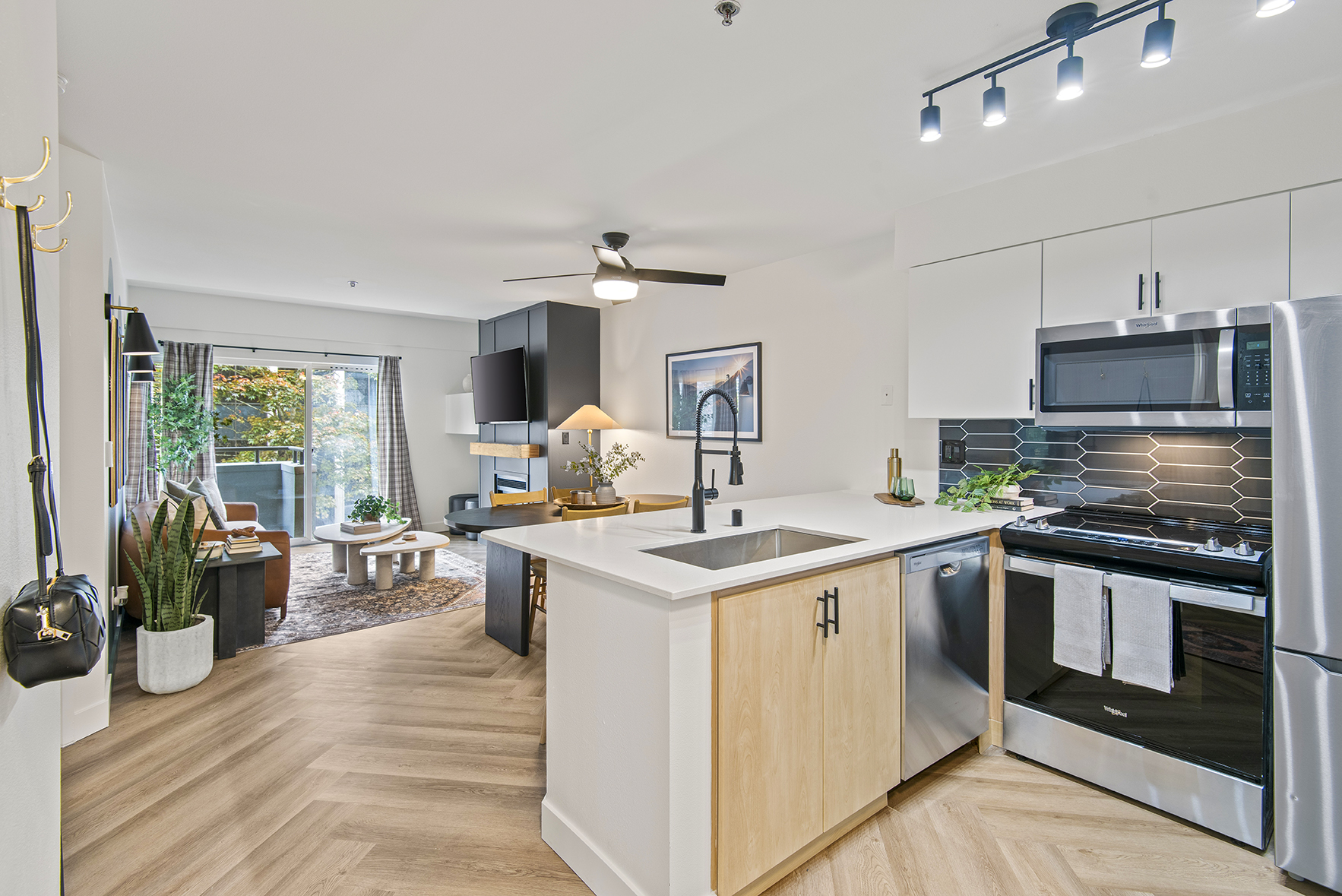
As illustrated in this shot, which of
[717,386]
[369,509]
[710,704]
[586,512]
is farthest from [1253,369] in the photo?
[369,509]

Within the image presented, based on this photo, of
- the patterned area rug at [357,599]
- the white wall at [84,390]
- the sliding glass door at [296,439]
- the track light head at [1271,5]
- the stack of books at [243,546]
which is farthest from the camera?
the sliding glass door at [296,439]

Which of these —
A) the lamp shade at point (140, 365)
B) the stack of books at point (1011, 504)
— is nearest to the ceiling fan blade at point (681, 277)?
the stack of books at point (1011, 504)

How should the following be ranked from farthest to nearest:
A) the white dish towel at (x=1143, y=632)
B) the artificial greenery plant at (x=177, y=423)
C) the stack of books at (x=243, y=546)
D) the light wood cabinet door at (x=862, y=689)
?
the artificial greenery plant at (x=177, y=423)
the stack of books at (x=243, y=546)
the white dish towel at (x=1143, y=632)
the light wood cabinet door at (x=862, y=689)

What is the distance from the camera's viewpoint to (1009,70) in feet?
6.66

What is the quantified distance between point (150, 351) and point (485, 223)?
2041 millimetres

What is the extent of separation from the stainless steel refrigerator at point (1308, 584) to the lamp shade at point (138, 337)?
16.2 ft

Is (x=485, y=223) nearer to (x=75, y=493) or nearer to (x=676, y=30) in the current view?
(x=676, y=30)

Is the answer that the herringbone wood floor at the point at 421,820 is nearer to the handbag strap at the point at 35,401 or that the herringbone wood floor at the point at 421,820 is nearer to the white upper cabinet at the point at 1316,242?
the handbag strap at the point at 35,401

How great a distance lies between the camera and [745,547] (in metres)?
A: 2.34

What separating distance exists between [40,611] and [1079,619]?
2.60 m

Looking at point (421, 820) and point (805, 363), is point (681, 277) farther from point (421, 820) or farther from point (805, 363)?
point (421, 820)

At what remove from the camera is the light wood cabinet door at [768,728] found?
5.25 ft

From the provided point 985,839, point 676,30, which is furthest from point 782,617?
point 676,30

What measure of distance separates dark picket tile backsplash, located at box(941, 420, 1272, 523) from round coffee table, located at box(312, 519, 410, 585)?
3997mm
